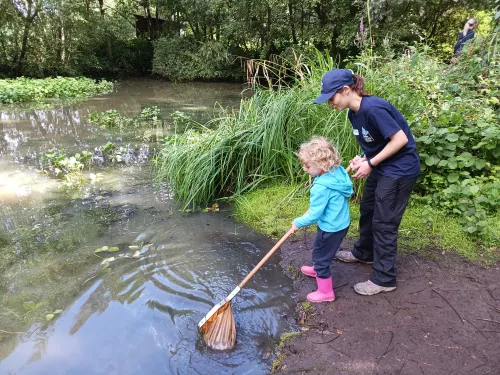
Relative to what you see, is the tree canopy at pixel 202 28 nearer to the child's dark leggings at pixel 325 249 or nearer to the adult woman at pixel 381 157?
the adult woman at pixel 381 157

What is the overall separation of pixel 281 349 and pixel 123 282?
5.16ft

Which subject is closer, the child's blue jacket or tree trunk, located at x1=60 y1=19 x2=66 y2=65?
the child's blue jacket

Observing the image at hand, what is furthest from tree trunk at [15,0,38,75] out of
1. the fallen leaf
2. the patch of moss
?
the patch of moss

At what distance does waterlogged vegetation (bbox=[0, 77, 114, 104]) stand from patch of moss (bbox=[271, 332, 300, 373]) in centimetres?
1351

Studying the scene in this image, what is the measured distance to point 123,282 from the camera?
10.5 feet

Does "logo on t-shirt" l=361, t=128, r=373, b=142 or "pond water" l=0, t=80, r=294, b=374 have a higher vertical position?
"logo on t-shirt" l=361, t=128, r=373, b=142

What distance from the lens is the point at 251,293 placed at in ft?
9.78

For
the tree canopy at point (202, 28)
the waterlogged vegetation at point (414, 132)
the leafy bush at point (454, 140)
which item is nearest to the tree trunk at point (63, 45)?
the tree canopy at point (202, 28)

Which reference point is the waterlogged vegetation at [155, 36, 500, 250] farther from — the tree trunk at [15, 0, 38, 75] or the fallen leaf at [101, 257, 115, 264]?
the tree trunk at [15, 0, 38, 75]

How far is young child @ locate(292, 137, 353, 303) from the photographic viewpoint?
2428mm

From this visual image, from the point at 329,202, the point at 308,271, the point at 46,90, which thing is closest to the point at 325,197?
the point at 329,202

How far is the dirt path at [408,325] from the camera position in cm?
215

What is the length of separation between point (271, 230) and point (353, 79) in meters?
1.97

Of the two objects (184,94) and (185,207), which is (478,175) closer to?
(185,207)
